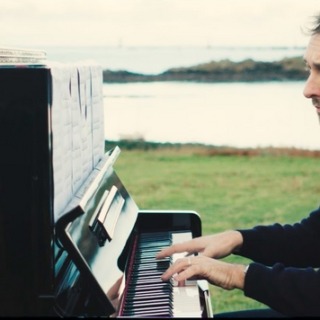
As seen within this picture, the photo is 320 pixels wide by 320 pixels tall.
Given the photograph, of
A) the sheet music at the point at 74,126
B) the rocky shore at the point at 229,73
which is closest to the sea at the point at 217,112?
the rocky shore at the point at 229,73

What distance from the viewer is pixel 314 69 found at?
1728mm

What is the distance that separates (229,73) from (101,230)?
3049 millimetres

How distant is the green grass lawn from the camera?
5.29 m

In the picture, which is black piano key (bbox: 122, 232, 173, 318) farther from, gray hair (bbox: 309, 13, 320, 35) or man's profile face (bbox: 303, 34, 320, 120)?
gray hair (bbox: 309, 13, 320, 35)

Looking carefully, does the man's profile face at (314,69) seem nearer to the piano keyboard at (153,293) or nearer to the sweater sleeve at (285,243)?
the sweater sleeve at (285,243)

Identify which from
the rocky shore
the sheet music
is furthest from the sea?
the sheet music

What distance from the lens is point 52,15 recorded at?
3.93 metres

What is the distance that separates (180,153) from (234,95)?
0.86 meters

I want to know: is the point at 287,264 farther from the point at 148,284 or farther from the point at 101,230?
the point at 101,230

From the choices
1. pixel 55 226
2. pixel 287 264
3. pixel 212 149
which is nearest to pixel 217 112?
pixel 212 149

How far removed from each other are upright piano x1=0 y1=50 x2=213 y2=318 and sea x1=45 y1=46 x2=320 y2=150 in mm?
2898

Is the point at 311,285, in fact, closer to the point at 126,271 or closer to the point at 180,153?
the point at 126,271

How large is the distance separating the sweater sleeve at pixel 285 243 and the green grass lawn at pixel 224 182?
122 inches

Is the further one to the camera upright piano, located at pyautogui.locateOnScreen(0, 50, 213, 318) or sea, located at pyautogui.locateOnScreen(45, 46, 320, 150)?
sea, located at pyautogui.locateOnScreen(45, 46, 320, 150)
